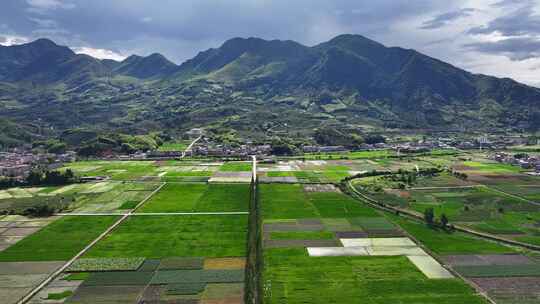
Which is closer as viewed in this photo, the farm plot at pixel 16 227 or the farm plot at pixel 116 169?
the farm plot at pixel 16 227

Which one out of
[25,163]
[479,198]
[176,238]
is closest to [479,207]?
[479,198]

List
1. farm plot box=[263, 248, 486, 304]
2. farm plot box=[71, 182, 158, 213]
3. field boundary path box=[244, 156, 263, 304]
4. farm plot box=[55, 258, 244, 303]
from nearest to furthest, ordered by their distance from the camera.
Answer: farm plot box=[263, 248, 486, 304] < farm plot box=[55, 258, 244, 303] < field boundary path box=[244, 156, 263, 304] < farm plot box=[71, 182, 158, 213]

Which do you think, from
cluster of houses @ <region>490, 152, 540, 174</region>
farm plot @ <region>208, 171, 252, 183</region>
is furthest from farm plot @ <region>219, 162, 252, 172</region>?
cluster of houses @ <region>490, 152, 540, 174</region>

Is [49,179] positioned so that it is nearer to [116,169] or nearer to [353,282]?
[116,169]

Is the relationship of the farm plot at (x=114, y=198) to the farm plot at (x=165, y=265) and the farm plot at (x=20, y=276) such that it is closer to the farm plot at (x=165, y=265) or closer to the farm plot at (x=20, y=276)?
the farm plot at (x=165, y=265)

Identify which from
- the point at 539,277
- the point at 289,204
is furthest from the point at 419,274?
the point at 289,204

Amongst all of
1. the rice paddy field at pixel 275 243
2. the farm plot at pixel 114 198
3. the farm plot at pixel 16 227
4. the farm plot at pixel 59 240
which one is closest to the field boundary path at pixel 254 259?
the rice paddy field at pixel 275 243

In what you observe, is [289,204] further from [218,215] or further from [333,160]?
[333,160]

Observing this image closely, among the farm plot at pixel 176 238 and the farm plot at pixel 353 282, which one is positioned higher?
the farm plot at pixel 176 238

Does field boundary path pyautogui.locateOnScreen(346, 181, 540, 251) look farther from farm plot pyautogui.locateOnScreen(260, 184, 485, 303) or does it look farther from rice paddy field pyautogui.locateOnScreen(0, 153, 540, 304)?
farm plot pyautogui.locateOnScreen(260, 184, 485, 303)
